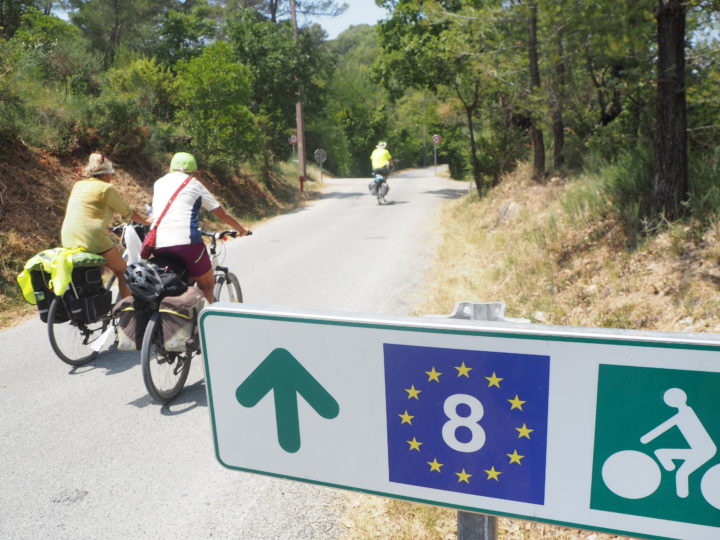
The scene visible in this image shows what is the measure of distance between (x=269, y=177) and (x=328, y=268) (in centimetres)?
1562

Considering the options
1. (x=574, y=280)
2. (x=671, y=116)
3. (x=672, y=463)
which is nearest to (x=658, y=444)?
(x=672, y=463)

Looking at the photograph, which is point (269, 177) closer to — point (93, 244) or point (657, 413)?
point (93, 244)

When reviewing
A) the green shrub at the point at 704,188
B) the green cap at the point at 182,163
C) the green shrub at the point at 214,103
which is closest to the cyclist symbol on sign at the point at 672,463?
the green cap at the point at 182,163

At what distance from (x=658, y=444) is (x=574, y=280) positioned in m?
5.70

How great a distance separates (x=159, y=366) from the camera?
182 inches

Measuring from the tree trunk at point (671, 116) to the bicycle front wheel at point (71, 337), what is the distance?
6176 mm

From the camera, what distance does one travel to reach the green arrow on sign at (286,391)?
1.19 meters

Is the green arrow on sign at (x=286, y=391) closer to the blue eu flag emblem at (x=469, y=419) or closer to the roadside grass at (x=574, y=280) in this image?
the blue eu flag emblem at (x=469, y=419)

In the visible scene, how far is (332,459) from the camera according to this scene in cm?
122

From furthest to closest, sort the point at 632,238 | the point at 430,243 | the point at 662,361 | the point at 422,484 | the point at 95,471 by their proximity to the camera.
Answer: the point at 430,243
the point at 632,238
the point at 95,471
the point at 422,484
the point at 662,361

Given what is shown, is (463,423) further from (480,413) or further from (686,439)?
(686,439)

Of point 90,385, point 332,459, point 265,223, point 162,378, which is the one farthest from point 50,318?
point 265,223

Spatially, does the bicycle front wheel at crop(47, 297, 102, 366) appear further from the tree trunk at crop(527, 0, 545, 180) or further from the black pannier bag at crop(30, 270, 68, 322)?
the tree trunk at crop(527, 0, 545, 180)

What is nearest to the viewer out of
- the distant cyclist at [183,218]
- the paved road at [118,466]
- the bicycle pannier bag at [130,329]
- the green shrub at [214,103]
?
the paved road at [118,466]
